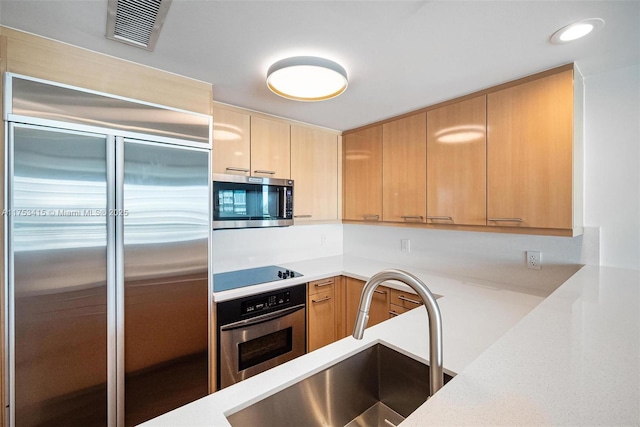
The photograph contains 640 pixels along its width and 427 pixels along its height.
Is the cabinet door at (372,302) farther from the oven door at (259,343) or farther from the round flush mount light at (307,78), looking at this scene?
the round flush mount light at (307,78)

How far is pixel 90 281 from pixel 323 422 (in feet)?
3.94

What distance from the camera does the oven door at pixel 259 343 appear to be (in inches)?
71.6

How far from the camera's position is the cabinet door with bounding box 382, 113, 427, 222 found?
2.18 metres

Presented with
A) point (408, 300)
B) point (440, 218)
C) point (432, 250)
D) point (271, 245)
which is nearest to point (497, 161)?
point (440, 218)

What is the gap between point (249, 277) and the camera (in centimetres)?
220

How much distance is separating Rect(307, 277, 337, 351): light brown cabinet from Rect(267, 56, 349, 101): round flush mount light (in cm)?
140

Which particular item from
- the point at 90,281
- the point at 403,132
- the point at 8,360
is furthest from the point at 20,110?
the point at 403,132

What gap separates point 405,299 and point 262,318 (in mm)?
1002

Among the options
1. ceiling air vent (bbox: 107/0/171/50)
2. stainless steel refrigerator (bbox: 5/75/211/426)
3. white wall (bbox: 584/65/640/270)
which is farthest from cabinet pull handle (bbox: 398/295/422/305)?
ceiling air vent (bbox: 107/0/171/50)

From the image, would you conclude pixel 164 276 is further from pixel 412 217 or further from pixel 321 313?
pixel 412 217

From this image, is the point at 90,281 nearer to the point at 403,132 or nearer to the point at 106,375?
the point at 106,375

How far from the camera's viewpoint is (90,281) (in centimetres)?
131

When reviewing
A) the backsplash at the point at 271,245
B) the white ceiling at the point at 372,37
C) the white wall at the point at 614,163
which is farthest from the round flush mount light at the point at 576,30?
the backsplash at the point at 271,245

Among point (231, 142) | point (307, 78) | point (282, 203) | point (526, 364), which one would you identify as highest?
point (307, 78)
